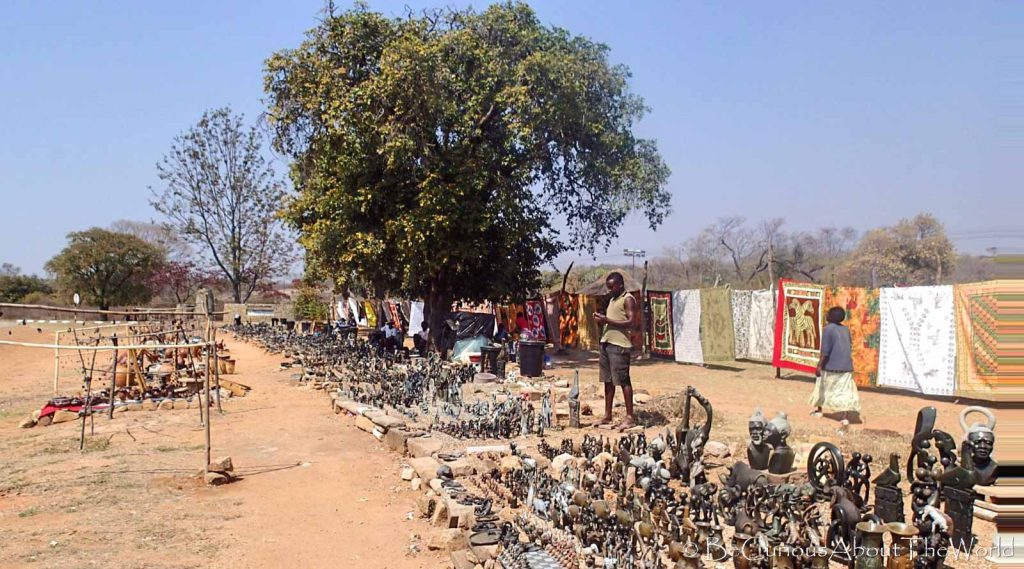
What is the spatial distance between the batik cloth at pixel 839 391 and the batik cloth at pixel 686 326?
643cm

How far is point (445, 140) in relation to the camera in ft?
50.4

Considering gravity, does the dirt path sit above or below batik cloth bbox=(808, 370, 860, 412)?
below

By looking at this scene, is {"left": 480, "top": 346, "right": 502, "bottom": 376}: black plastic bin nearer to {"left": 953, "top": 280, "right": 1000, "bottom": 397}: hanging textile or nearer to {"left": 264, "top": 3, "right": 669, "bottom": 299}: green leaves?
{"left": 264, "top": 3, "right": 669, "bottom": 299}: green leaves

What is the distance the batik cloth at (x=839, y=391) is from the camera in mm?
8164

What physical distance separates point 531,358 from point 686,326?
14.6 feet

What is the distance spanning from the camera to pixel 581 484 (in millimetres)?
5344

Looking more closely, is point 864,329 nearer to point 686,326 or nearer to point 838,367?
point 838,367

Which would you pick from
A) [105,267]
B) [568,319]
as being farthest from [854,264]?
[105,267]

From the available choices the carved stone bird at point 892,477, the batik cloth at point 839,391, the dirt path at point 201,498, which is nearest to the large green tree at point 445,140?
the dirt path at point 201,498

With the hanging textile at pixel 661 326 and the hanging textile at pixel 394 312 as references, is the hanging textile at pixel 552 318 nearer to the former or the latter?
the hanging textile at pixel 661 326

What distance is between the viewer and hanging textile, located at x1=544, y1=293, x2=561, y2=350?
64.2 feet

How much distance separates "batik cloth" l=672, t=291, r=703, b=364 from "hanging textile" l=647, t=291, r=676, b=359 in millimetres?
165

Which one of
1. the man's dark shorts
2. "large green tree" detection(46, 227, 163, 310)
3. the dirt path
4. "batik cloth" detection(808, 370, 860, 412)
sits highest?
"large green tree" detection(46, 227, 163, 310)

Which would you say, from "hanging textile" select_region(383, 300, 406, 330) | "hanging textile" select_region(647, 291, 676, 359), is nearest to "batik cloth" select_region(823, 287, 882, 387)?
"hanging textile" select_region(647, 291, 676, 359)
